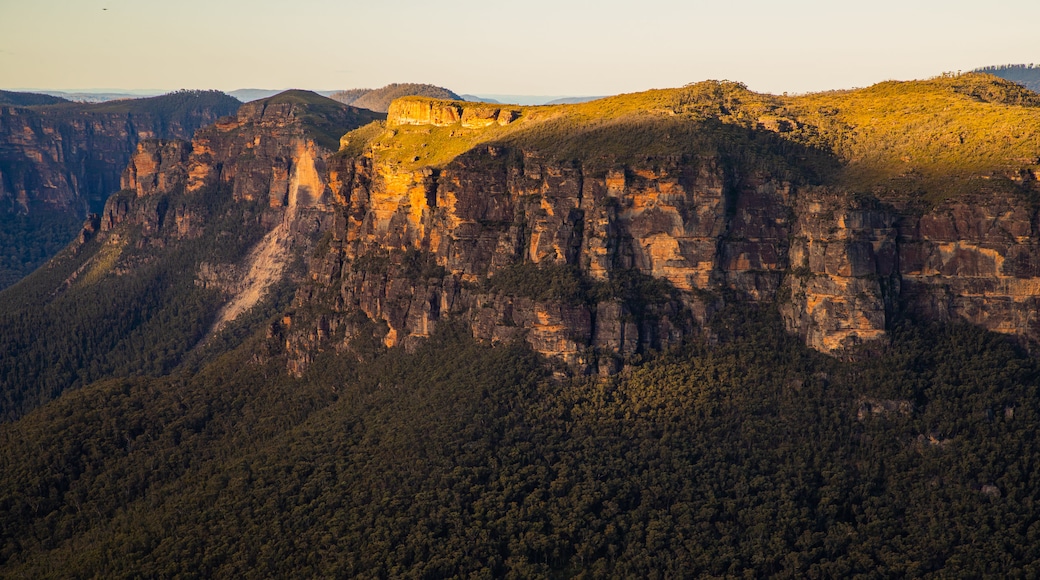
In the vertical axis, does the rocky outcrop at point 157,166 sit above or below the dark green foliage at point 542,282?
above

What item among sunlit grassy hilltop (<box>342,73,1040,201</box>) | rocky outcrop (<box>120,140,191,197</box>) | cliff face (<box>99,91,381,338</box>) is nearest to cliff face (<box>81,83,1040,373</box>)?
sunlit grassy hilltop (<box>342,73,1040,201</box>)

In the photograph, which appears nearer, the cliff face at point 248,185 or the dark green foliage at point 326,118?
A: the cliff face at point 248,185

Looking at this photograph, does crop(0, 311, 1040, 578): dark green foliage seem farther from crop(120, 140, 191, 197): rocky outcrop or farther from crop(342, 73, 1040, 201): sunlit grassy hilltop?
crop(120, 140, 191, 197): rocky outcrop

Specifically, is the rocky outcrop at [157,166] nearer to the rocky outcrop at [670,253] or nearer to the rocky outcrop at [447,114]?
the rocky outcrop at [447,114]

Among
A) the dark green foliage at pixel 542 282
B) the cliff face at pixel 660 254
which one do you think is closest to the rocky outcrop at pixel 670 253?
the cliff face at pixel 660 254

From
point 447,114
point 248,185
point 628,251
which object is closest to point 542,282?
point 628,251

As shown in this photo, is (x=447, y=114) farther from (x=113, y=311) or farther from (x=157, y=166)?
(x=157, y=166)
